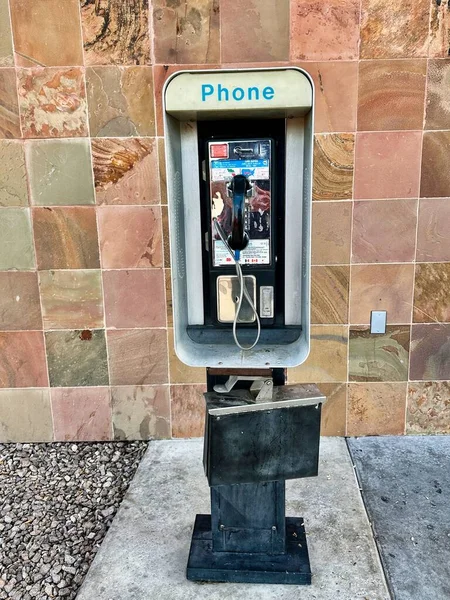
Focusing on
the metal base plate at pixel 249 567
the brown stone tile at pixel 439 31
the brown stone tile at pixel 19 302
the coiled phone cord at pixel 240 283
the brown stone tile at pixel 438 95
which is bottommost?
the metal base plate at pixel 249 567

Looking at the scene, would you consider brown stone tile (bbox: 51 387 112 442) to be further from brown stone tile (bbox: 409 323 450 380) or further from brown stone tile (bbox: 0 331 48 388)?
brown stone tile (bbox: 409 323 450 380)

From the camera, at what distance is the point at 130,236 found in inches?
113

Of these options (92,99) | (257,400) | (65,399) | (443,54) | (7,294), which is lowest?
(65,399)

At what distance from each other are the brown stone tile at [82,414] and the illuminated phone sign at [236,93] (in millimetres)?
1916

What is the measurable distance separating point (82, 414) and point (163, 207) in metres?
1.33

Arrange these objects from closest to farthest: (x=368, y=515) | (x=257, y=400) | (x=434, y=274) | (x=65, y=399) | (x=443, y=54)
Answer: (x=257, y=400) → (x=368, y=515) → (x=443, y=54) → (x=434, y=274) → (x=65, y=399)

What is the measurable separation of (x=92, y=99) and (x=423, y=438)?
2682 mm

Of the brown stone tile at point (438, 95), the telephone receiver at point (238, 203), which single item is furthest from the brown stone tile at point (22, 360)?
the brown stone tile at point (438, 95)

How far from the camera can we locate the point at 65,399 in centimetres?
306

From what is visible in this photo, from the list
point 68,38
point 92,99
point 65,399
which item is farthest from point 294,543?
point 68,38

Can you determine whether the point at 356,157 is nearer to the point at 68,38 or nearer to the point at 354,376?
the point at 354,376

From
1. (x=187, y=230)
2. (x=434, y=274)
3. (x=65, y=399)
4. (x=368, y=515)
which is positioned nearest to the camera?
(x=187, y=230)

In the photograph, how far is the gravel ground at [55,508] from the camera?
2.10 meters

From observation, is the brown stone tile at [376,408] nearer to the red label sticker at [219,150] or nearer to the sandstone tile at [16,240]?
the red label sticker at [219,150]
